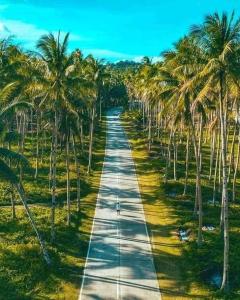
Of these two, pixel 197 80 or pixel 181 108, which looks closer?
pixel 197 80

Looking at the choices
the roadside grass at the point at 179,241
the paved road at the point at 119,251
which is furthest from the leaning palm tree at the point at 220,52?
the paved road at the point at 119,251

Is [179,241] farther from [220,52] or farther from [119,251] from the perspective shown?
[220,52]

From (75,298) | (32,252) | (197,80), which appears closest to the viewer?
(75,298)

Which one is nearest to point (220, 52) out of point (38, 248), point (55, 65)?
point (55, 65)

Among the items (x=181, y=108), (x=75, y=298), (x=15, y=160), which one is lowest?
(x=75, y=298)

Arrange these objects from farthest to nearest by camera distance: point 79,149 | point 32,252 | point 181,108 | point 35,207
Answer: point 79,149
point 35,207
point 181,108
point 32,252

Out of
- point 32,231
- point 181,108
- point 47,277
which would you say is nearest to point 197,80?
point 181,108

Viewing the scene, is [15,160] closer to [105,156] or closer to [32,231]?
[32,231]
